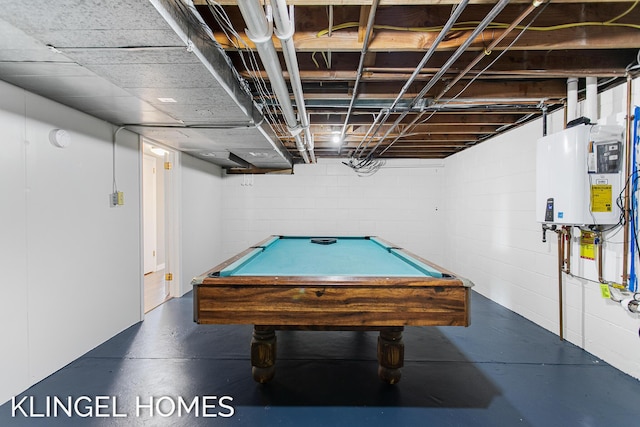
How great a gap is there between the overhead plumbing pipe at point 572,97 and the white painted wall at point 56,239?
3.89m

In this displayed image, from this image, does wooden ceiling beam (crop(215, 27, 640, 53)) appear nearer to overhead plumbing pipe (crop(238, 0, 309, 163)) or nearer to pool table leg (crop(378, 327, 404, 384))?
overhead plumbing pipe (crop(238, 0, 309, 163))

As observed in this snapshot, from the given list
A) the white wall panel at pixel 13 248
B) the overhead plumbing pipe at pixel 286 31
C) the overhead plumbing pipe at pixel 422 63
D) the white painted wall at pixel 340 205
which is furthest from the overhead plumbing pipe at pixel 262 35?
the white painted wall at pixel 340 205

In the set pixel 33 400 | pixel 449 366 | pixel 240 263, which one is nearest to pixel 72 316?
pixel 33 400

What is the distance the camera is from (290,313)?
4.91 feet

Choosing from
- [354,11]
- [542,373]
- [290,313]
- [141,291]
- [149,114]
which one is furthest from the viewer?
[141,291]

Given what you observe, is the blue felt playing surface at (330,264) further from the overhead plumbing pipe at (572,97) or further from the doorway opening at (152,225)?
the doorway opening at (152,225)

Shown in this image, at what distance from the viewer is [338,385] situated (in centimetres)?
199

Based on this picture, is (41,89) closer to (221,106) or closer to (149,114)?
(149,114)

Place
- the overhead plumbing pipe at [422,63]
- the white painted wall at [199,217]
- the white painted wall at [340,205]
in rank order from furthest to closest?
the white painted wall at [340,205] < the white painted wall at [199,217] < the overhead plumbing pipe at [422,63]

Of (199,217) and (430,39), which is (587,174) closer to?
(430,39)

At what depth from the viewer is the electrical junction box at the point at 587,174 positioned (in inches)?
81.0

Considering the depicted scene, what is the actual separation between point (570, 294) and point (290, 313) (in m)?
2.62

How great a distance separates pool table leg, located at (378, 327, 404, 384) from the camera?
190 centimetres

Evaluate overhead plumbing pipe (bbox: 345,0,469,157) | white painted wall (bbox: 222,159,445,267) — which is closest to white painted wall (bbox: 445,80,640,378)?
white painted wall (bbox: 222,159,445,267)
